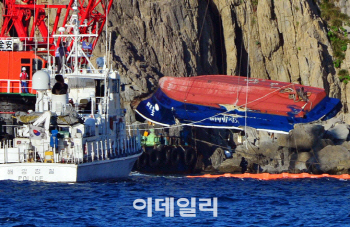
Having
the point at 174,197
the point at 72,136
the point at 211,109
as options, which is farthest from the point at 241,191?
the point at 211,109

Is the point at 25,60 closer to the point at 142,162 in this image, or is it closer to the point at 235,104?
the point at 142,162

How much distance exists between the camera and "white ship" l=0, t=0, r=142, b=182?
1403 inches

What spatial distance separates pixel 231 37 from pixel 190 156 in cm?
2048

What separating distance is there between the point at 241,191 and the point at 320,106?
15797 millimetres

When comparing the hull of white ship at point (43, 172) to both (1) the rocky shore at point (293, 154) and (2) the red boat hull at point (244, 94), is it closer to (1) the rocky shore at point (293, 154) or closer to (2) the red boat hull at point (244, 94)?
(1) the rocky shore at point (293, 154)

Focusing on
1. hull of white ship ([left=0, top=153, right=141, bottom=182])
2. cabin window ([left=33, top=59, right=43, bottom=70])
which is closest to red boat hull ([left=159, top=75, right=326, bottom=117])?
cabin window ([left=33, top=59, right=43, bottom=70])

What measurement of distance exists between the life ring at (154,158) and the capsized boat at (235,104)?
2.72 m

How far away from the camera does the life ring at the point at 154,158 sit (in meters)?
49.3

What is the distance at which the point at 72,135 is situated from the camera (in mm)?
37031

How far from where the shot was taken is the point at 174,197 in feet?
109

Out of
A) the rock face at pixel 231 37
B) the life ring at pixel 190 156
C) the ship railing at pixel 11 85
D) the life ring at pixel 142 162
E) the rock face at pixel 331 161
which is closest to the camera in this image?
the rock face at pixel 331 161

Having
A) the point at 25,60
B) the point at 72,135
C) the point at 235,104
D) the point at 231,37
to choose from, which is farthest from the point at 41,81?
the point at 231,37

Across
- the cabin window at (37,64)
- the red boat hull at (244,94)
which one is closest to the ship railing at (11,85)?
the cabin window at (37,64)

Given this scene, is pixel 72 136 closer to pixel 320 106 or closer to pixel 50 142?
pixel 50 142
